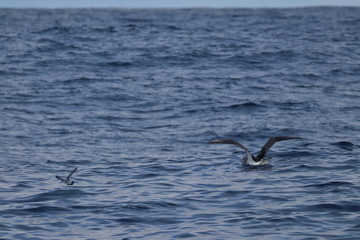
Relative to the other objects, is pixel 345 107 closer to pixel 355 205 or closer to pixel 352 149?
pixel 352 149

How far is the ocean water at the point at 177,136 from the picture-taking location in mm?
12453

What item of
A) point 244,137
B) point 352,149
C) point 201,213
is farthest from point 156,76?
point 201,213

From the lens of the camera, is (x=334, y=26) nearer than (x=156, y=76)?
No

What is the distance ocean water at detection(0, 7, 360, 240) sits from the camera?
12.5 meters

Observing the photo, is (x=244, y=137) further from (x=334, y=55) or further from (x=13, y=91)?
(x=334, y=55)

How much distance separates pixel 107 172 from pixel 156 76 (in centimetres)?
1610

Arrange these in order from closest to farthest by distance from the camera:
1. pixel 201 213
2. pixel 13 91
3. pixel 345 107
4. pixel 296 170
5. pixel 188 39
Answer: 1. pixel 201 213
2. pixel 296 170
3. pixel 345 107
4. pixel 13 91
5. pixel 188 39

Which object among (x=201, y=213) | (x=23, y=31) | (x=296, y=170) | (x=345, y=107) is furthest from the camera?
(x=23, y=31)

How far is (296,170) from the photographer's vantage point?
1631 centimetres

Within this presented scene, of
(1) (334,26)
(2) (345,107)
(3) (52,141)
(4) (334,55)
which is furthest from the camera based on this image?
(1) (334,26)

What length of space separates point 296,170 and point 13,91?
15.5 meters

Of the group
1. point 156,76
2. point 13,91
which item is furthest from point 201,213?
point 156,76

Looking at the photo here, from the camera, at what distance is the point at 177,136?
21.1 m

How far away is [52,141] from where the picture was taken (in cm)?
2041
